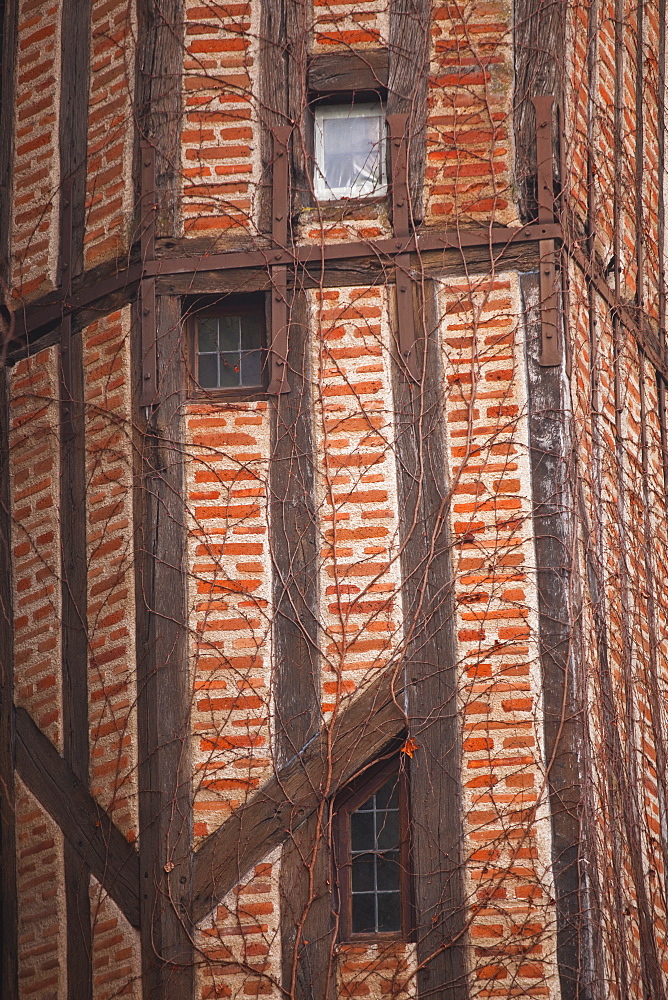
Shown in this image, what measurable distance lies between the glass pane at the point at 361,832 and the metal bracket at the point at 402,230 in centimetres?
214

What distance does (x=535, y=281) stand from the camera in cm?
772

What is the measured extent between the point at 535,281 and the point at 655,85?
2.33 m

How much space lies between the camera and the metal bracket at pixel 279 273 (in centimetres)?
778

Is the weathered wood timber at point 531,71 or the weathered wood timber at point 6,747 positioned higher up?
the weathered wood timber at point 531,71

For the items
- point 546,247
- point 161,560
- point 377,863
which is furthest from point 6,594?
point 546,247

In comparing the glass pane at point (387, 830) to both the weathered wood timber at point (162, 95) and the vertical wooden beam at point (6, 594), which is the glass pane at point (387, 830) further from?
the weathered wood timber at point (162, 95)

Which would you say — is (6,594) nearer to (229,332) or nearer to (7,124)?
(229,332)

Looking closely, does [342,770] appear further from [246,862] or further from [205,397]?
[205,397]

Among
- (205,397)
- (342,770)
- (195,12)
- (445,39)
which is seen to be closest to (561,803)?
(342,770)

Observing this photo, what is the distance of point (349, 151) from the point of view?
8109 millimetres

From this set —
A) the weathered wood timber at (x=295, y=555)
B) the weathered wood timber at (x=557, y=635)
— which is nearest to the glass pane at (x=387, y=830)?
the weathered wood timber at (x=295, y=555)

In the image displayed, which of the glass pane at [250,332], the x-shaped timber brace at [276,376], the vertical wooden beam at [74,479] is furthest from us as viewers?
the glass pane at [250,332]

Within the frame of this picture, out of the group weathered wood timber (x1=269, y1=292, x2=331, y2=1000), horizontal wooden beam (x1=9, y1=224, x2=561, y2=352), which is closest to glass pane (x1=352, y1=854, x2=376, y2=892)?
weathered wood timber (x1=269, y1=292, x2=331, y2=1000)

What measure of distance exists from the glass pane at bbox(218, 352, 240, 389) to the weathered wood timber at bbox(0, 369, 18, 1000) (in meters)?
1.28
